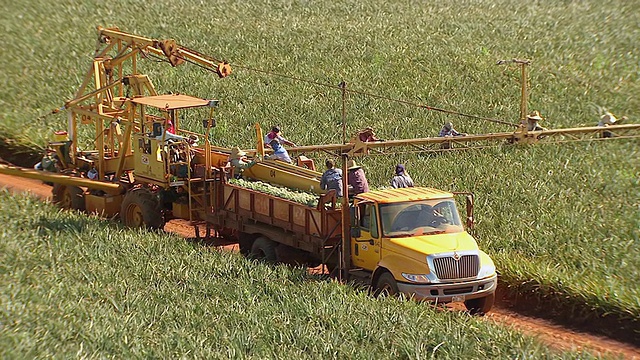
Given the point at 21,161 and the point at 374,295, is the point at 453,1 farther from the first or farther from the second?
the point at 374,295

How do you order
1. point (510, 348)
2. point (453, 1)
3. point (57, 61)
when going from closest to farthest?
point (510, 348)
point (57, 61)
point (453, 1)

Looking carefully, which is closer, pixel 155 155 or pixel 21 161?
pixel 155 155

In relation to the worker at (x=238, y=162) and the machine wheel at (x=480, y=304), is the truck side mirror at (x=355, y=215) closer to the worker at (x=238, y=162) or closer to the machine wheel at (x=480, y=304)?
the machine wheel at (x=480, y=304)

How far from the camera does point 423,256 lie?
16078 mm

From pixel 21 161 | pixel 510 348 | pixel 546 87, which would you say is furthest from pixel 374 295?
pixel 546 87

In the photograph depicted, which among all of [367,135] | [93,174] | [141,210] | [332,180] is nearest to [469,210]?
[332,180]

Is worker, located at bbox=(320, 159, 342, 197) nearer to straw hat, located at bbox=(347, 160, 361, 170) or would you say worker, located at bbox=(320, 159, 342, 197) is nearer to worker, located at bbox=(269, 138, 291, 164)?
straw hat, located at bbox=(347, 160, 361, 170)

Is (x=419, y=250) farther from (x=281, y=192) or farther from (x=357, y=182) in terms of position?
(x=281, y=192)

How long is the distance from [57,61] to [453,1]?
2235 cm

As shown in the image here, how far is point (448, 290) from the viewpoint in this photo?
1612 centimetres

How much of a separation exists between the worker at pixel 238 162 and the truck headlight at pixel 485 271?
20.9ft

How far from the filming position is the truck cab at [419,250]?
1609 cm

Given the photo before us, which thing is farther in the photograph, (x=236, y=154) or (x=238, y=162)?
(x=236, y=154)

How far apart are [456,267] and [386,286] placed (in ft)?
4.48
